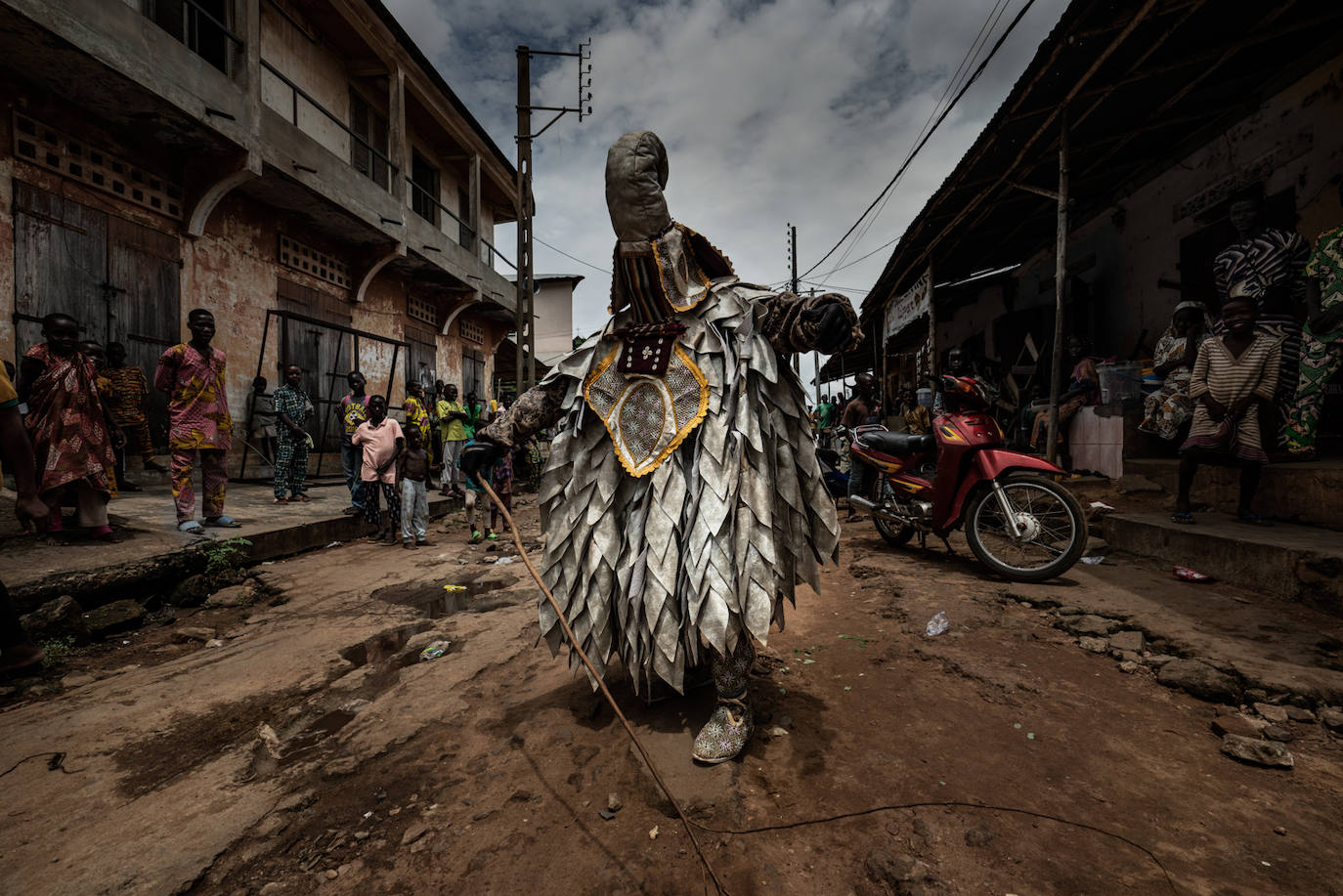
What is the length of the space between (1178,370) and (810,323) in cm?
520

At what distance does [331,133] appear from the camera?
9.74 m

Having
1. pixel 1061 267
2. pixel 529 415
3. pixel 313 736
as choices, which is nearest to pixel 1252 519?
pixel 1061 267

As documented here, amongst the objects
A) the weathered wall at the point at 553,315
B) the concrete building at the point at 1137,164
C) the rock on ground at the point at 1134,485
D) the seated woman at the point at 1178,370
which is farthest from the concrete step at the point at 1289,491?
the weathered wall at the point at 553,315

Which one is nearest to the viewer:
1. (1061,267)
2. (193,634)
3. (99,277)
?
(193,634)

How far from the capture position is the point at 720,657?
74.5 inches

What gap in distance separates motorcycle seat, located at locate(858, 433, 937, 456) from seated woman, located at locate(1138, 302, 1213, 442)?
2.37 metres

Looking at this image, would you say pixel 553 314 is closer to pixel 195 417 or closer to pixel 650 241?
pixel 195 417

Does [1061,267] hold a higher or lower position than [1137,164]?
lower

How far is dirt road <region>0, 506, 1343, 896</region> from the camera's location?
138 cm

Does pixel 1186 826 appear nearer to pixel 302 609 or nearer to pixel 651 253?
pixel 651 253

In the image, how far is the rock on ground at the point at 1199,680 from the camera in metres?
2.11

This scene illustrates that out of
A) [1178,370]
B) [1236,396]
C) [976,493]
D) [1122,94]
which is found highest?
[1122,94]

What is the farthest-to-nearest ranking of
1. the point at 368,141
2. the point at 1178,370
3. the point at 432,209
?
1. the point at 432,209
2. the point at 368,141
3. the point at 1178,370

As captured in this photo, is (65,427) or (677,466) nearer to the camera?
(677,466)
